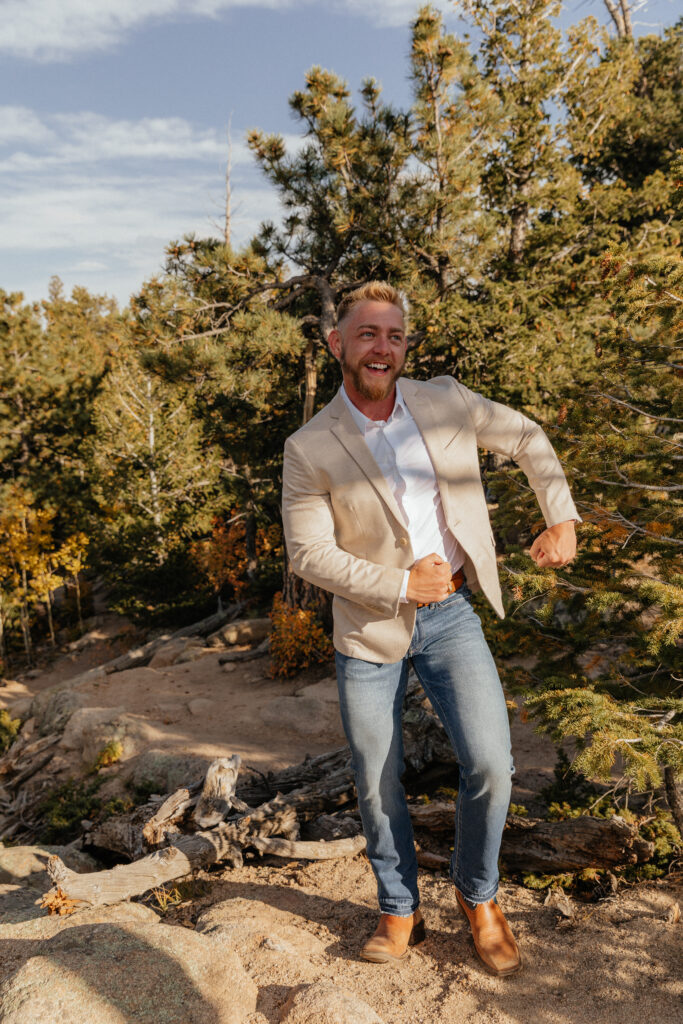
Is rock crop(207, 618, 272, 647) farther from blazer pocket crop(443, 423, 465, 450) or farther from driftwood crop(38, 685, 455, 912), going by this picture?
blazer pocket crop(443, 423, 465, 450)

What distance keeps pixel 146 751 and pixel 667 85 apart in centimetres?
1660

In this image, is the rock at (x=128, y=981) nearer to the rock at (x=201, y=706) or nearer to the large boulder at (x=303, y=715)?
the large boulder at (x=303, y=715)

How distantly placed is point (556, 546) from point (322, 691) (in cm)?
674

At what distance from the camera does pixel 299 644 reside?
9711mm

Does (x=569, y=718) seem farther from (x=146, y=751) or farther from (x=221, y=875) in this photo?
(x=146, y=751)

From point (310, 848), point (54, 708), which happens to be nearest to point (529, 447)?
point (310, 848)

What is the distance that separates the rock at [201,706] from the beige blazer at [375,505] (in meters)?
6.55

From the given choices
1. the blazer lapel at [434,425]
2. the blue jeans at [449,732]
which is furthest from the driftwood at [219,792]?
the blazer lapel at [434,425]

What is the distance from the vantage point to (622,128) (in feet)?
45.9

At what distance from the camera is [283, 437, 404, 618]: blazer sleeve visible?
6.70ft

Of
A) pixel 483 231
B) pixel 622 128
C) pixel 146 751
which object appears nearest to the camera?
pixel 146 751

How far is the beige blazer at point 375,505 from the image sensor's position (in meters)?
2.14

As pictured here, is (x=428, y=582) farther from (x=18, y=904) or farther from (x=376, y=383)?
(x=18, y=904)

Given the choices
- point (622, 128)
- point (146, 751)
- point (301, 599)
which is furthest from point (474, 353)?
point (622, 128)
